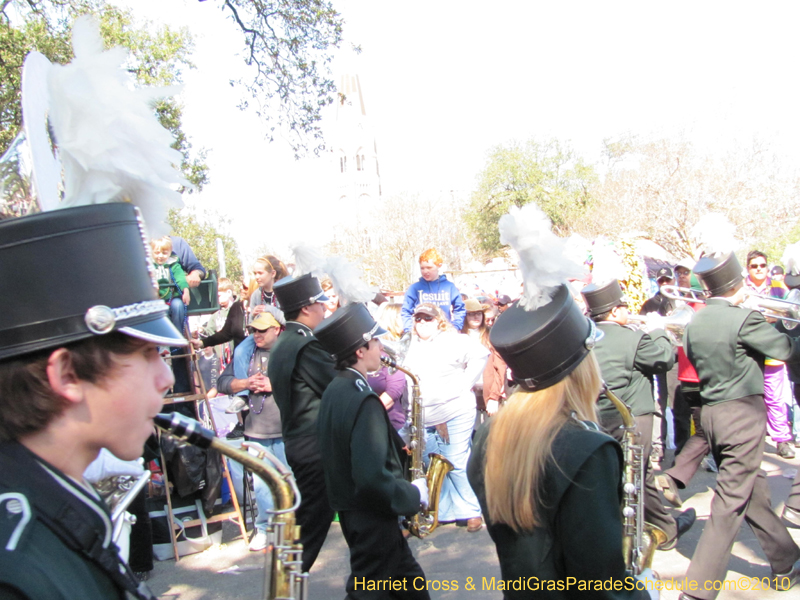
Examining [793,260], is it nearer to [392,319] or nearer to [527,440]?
[392,319]

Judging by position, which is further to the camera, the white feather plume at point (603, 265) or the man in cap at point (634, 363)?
the white feather plume at point (603, 265)

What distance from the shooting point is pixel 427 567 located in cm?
523

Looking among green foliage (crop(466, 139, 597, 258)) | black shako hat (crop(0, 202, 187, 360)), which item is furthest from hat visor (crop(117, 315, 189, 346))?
green foliage (crop(466, 139, 597, 258))

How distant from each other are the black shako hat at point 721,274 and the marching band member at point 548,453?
2667 mm

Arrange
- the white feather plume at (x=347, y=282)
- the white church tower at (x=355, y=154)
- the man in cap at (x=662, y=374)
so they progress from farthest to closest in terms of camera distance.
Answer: the white church tower at (x=355, y=154) < the man in cap at (x=662, y=374) < the white feather plume at (x=347, y=282)

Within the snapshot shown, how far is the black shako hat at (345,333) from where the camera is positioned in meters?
3.67

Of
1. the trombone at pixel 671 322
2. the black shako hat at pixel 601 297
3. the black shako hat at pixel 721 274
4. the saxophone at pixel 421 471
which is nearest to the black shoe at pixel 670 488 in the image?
the trombone at pixel 671 322

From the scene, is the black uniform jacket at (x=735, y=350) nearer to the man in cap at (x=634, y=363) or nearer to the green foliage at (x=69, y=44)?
the man in cap at (x=634, y=363)

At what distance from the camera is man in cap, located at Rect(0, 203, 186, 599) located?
1147 millimetres

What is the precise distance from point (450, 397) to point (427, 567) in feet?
5.17

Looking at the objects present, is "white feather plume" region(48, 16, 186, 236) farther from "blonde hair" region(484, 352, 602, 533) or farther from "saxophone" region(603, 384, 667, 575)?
"saxophone" region(603, 384, 667, 575)

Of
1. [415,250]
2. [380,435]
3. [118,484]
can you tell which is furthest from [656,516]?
[415,250]

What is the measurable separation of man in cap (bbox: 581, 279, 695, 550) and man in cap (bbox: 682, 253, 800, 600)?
0.53m

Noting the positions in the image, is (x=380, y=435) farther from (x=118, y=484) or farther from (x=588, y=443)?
(x=118, y=484)
